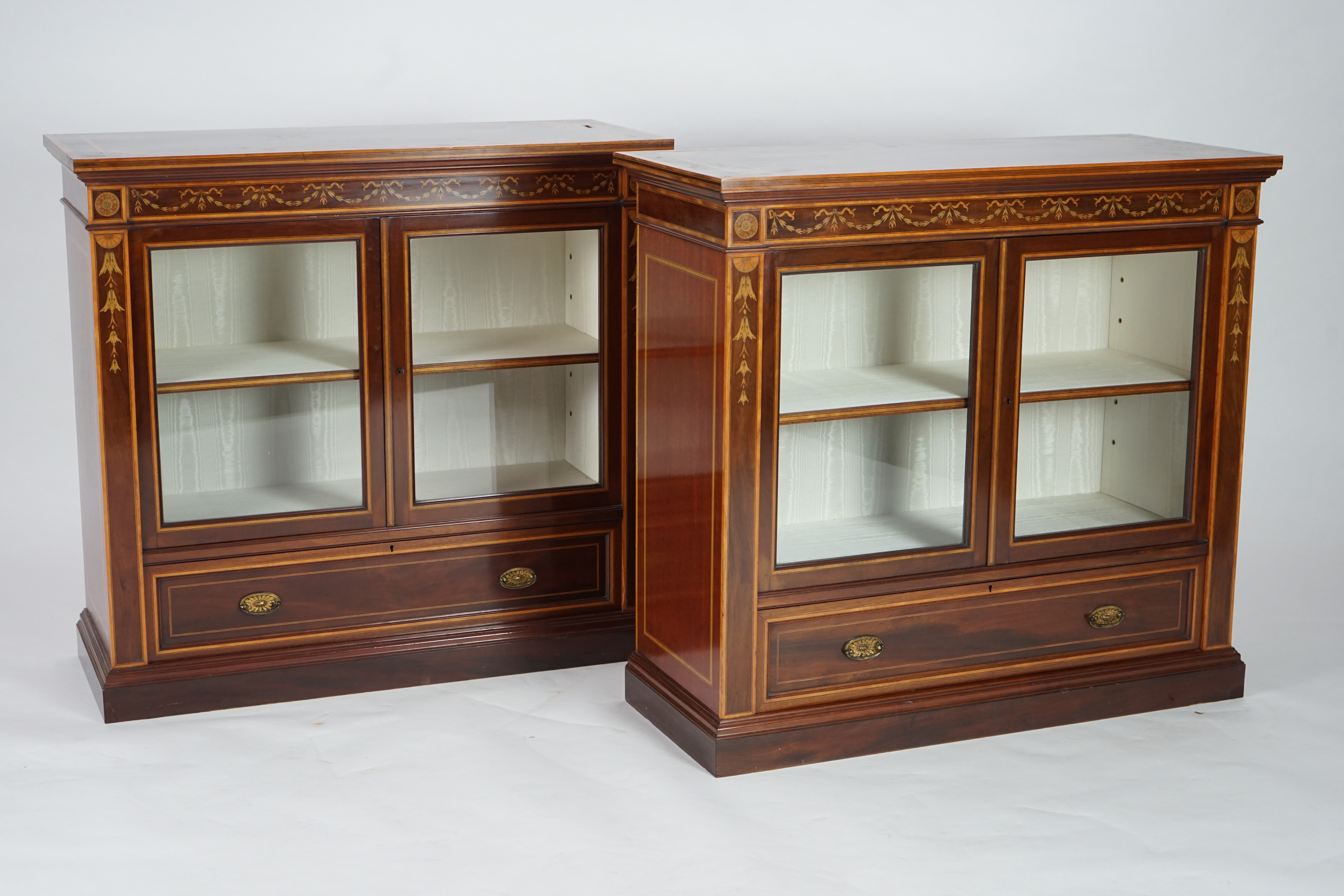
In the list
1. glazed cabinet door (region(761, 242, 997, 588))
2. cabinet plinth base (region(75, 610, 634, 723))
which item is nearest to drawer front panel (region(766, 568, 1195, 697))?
glazed cabinet door (region(761, 242, 997, 588))

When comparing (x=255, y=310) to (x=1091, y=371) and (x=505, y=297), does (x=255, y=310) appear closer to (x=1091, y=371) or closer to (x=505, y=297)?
(x=505, y=297)

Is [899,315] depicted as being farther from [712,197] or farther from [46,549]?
[46,549]

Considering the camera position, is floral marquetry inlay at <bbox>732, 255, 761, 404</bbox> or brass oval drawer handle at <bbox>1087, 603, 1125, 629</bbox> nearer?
floral marquetry inlay at <bbox>732, 255, 761, 404</bbox>

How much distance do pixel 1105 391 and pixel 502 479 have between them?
60.0 inches

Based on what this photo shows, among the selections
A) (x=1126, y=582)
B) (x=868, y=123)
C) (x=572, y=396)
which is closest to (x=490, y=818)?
(x=572, y=396)

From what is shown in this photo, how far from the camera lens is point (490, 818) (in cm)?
339

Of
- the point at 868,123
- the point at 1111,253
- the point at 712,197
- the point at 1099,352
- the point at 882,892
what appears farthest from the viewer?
the point at 868,123

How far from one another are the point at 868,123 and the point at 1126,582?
189cm

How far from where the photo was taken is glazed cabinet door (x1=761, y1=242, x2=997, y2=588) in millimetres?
3619

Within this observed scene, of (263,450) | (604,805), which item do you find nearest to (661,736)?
(604,805)

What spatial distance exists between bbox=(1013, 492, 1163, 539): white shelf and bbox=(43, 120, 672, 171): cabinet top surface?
1.27 meters

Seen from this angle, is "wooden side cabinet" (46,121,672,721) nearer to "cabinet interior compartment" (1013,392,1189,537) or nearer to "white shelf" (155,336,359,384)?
"white shelf" (155,336,359,384)

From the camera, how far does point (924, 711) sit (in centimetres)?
375

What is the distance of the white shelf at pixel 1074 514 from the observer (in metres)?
3.91
